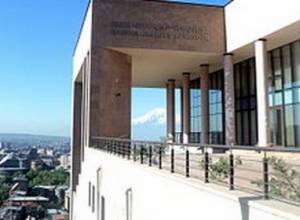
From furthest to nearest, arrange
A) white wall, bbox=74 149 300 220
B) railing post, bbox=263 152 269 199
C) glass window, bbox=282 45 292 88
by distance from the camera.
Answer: glass window, bbox=282 45 292 88 → railing post, bbox=263 152 269 199 → white wall, bbox=74 149 300 220

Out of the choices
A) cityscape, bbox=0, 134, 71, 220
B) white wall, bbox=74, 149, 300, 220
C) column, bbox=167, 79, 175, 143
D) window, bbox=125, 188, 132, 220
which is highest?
column, bbox=167, 79, 175, 143

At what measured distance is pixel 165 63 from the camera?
856 inches

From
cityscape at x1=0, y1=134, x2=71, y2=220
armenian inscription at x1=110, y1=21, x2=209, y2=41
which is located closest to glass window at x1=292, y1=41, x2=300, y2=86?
armenian inscription at x1=110, y1=21, x2=209, y2=41

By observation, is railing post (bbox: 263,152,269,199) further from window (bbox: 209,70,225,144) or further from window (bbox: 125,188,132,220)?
window (bbox: 209,70,225,144)

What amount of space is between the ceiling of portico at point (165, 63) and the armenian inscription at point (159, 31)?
2.38 feet

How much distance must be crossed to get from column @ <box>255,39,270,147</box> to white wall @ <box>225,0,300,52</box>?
590 millimetres

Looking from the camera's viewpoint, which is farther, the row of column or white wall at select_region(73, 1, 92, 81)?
white wall at select_region(73, 1, 92, 81)

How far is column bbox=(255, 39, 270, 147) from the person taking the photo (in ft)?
52.4

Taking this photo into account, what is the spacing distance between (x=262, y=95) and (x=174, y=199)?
11117 millimetres

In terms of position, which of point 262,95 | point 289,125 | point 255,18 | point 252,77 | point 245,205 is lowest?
point 245,205

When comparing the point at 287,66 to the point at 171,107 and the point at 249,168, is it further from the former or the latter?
the point at 171,107

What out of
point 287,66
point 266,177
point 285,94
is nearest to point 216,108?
point 285,94

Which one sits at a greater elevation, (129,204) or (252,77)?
(252,77)

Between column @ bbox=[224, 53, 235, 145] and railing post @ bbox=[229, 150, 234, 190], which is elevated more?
column @ bbox=[224, 53, 235, 145]
